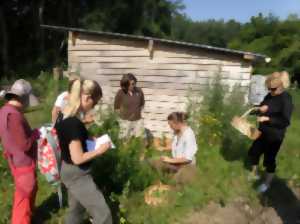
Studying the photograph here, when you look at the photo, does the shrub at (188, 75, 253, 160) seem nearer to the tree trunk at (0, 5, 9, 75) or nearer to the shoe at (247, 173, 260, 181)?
the shoe at (247, 173, 260, 181)

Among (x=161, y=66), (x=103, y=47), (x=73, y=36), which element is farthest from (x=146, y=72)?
(x=73, y=36)

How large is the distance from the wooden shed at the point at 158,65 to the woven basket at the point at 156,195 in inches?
185

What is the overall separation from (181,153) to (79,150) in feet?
7.39

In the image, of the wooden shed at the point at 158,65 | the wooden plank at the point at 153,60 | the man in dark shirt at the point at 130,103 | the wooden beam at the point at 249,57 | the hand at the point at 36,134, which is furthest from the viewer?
the wooden plank at the point at 153,60

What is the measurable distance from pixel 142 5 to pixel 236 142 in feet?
77.9

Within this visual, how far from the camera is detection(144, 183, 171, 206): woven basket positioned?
5.26 metres

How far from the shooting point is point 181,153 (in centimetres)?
554

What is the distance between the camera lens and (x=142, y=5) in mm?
30375

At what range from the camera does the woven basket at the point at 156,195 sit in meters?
5.26

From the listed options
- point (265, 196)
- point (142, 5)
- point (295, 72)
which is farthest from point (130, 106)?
point (295, 72)

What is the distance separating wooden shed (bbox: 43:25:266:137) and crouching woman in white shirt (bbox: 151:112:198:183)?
14.6 ft

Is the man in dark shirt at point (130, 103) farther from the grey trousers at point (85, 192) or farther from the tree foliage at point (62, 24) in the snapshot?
the tree foliage at point (62, 24)

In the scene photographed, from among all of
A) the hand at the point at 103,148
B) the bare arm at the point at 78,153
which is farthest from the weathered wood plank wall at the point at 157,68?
the bare arm at the point at 78,153

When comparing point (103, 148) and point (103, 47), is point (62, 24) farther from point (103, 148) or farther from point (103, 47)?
point (103, 148)
